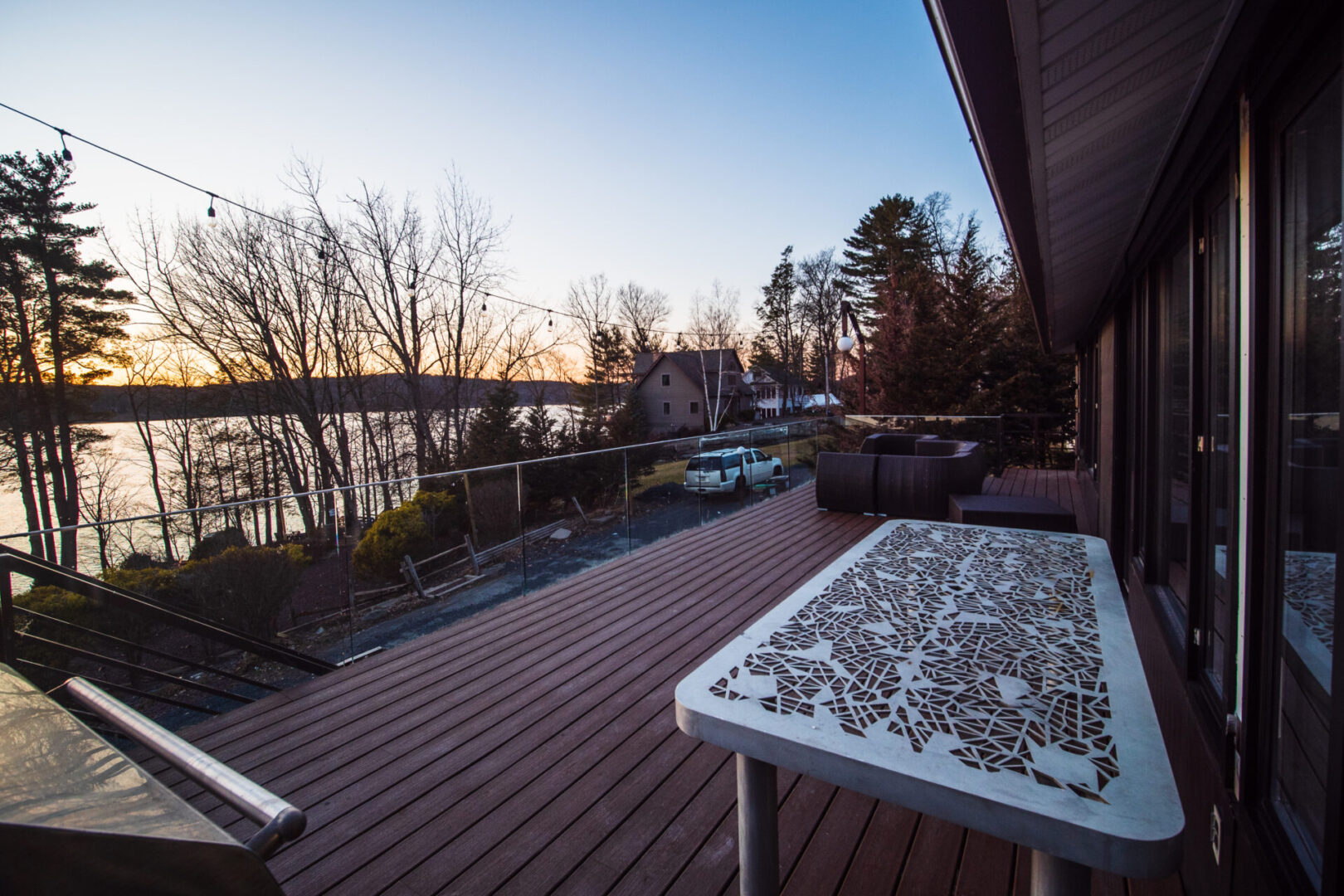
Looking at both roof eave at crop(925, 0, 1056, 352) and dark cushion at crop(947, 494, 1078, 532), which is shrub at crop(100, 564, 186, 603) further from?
dark cushion at crop(947, 494, 1078, 532)

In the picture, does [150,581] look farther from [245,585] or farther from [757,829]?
[757,829]

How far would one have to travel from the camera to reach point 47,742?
0.64 m

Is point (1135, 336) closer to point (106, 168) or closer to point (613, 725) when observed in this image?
point (613, 725)

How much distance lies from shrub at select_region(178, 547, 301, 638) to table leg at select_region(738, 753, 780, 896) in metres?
2.81

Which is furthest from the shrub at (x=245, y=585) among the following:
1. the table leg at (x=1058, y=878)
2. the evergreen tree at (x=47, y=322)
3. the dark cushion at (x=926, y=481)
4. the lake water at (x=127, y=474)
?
the evergreen tree at (x=47, y=322)

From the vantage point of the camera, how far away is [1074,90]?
4.56 ft

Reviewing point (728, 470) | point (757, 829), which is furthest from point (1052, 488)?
point (757, 829)

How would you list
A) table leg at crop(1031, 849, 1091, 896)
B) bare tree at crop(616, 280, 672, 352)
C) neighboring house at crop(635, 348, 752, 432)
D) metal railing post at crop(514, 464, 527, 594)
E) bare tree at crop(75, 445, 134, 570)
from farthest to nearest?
1. neighboring house at crop(635, 348, 752, 432)
2. bare tree at crop(616, 280, 672, 352)
3. bare tree at crop(75, 445, 134, 570)
4. metal railing post at crop(514, 464, 527, 594)
5. table leg at crop(1031, 849, 1091, 896)

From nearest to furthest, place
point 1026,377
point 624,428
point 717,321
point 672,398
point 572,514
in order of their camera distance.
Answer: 1. point 572,514
2. point 1026,377
3. point 624,428
4. point 717,321
5. point 672,398

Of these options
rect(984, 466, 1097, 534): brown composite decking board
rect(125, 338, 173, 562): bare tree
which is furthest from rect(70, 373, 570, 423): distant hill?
rect(984, 466, 1097, 534): brown composite decking board

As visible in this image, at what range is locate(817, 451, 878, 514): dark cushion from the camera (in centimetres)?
629

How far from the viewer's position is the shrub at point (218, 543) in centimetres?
310

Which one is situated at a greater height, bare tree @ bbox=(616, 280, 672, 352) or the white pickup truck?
bare tree @ bbox=(616, 280, 672, 352)

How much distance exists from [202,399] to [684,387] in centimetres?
2357
